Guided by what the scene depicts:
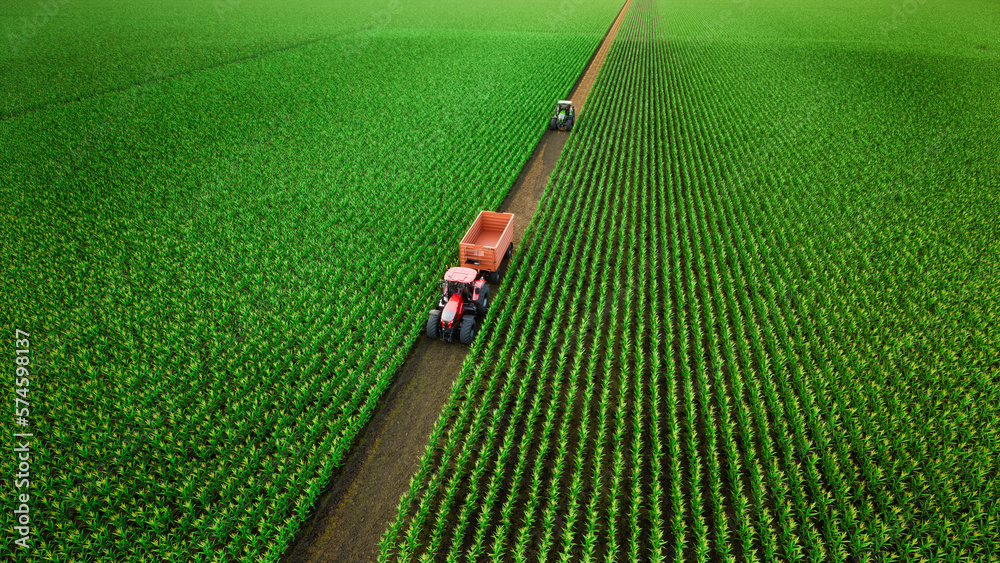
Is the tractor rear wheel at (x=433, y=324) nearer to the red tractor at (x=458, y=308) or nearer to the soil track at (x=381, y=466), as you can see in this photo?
the red tractor at (x=458, y=308)

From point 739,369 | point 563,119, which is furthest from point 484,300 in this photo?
point 563,119

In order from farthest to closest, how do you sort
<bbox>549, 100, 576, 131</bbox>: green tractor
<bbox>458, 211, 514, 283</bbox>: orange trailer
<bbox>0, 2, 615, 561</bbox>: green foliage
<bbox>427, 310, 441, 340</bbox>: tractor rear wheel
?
1. <bbox>549, 100, 576, 131</bbox>: green tractor
2. <bbox>458, 211, 514, 283</bbox>: orange trailer
3. <bbox>427, 310, 441, 340</bbox>: tractor rear wheel
4. <bbox>0, 2, 615, 561</bbox>: green foliage

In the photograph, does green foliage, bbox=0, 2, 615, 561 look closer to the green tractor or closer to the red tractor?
the red tractor

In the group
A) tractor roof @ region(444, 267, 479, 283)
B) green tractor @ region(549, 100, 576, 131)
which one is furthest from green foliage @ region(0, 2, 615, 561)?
tractor roof @ region(444, 267, 479, 283)

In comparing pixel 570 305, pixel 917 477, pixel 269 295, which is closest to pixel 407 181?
pixel 269 295

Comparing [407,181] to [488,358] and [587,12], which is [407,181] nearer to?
[488,358]

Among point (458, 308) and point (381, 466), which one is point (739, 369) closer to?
point (458, 308)

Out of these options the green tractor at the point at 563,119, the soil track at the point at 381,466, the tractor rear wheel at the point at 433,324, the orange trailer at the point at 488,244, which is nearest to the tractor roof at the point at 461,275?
the tractor rear wheel at the point at 433,324
